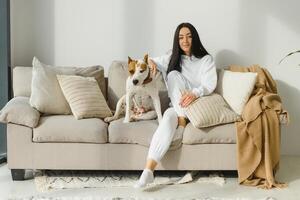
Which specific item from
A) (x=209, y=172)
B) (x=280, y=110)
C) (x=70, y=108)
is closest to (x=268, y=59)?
(x=280, y=110)

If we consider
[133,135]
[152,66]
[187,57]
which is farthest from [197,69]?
[133,135]

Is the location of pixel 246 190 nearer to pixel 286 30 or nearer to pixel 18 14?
pixel 286 30

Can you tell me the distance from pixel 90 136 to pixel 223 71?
1236 mm

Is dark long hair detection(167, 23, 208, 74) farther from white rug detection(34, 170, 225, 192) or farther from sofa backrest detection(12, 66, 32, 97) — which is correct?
sofa backrest detection(12, 66, 32, 97)

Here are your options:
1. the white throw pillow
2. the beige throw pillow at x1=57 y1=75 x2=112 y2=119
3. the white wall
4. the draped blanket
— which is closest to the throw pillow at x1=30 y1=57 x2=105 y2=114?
the beige throw pillow at x1=57 y1=75 x2=112 y2=119

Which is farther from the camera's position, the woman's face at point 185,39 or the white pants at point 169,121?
the woman's face at point 185,39

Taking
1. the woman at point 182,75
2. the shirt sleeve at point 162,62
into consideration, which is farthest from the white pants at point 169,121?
the shirt sleeve at point 162,62

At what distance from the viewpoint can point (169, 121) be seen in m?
3.52

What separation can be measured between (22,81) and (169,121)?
1332 millimetres

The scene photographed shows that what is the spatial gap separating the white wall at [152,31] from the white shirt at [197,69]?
16.7 inches

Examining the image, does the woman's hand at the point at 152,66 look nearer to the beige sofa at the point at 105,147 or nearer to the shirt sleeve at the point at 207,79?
the shirt sleeve at the point at 207,79

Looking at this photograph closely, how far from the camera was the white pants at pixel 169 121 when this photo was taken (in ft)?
11.1

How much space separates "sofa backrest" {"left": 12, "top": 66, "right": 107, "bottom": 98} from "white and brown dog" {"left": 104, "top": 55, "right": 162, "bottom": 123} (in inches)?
16.5

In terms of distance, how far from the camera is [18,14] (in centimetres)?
437
